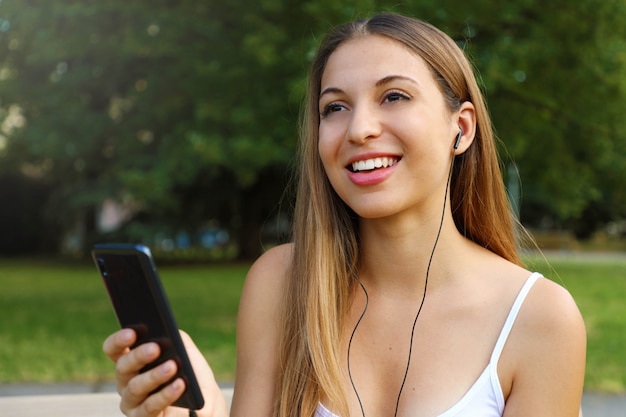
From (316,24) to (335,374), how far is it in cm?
580

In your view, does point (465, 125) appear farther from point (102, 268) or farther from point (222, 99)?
point (222, 99)

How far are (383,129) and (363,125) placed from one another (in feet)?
0.19

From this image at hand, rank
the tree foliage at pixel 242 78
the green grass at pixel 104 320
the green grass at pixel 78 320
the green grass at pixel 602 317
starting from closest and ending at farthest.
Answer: the green grass at pixel 602 317 < the green grass at pixel 104 320 < the green grass at pixel 78 320 < the tree foliage at pixel 242 78

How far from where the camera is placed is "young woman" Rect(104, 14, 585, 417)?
1963 millimetres

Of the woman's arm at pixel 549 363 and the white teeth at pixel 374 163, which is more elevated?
the white teeth at pixel 374 163

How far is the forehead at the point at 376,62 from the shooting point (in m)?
2.02

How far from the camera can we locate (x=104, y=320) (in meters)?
10.5

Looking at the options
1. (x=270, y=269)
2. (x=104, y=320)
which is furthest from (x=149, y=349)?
(x=104, y=320)

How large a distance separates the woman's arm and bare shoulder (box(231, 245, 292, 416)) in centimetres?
64

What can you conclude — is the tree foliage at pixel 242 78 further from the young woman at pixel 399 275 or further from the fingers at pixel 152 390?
the fingers at pixel 152 390

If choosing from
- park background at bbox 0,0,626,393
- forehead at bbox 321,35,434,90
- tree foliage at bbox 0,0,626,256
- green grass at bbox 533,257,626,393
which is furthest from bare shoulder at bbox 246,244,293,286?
tree foliage at bbox 0,0,626,256

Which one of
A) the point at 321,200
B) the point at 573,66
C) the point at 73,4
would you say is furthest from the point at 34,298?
the point at 321,200

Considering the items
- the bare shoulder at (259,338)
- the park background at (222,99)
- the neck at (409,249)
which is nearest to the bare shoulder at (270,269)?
the bare shoulder at (259,338)

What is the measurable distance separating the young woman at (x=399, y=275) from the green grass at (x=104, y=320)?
1.57 ft
